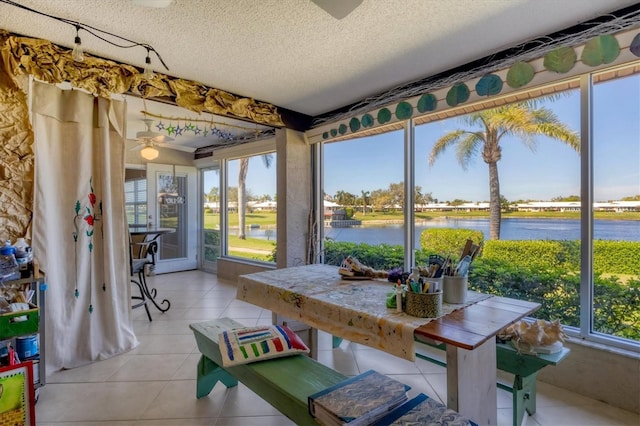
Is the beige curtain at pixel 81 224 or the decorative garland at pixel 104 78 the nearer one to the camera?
the decorative garland at pixel 104 78

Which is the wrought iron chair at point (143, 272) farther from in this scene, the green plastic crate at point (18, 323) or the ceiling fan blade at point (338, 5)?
the ceiling fan blade at point (338, 5)

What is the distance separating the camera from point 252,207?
5.32m

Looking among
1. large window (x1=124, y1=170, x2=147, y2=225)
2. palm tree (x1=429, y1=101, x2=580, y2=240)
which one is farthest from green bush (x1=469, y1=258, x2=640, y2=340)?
large window (x1=124, y1=170, x2=147, y2=225)

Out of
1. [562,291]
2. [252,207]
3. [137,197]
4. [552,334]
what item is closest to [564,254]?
[562,291]

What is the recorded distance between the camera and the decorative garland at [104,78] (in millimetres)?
2168

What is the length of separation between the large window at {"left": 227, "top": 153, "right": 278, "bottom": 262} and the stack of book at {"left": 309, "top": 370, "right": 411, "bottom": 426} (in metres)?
3.57

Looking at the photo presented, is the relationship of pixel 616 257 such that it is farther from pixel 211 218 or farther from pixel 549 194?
pixel 211 218

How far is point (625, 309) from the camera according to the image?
6.94 ft

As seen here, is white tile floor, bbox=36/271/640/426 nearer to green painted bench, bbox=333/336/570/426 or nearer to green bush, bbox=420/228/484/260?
green painted bench, bbox=333/336/570/426

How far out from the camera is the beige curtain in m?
2.42

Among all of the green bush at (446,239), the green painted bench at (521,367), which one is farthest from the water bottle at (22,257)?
the green bush at (446,239)

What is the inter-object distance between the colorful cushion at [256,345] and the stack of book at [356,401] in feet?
1.48

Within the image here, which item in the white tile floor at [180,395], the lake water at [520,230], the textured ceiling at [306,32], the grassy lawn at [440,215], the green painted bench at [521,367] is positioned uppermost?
the textured ceiling at [306,32]

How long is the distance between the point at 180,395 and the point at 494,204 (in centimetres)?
278
